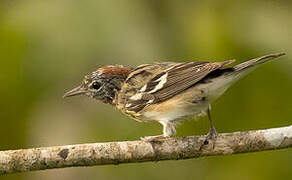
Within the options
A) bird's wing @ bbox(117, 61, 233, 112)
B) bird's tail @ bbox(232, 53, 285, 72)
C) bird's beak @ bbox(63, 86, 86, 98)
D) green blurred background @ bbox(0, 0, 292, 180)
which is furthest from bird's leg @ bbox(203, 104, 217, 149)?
bird's beak @ bbox(63, 86, 86, 98)

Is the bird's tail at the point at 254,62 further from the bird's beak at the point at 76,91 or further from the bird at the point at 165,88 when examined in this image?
the bird's beak at the point at 76,91

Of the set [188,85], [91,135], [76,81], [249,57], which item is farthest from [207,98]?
[76,81]

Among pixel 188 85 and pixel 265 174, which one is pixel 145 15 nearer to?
pixel 188 85

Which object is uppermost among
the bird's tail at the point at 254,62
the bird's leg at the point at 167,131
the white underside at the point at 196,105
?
the bird's tail at the point at 254,62

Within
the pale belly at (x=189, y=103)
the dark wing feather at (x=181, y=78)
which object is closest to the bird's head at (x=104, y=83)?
the dark wing feather at (x=181, y=78)

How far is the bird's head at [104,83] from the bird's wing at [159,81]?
129 millimetres

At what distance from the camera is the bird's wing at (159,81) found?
663 cm

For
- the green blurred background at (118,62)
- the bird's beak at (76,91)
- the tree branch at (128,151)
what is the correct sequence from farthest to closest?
the bird's beak at (76,91) < the green blurred background at (118,62) < the tree branch at (128,151)

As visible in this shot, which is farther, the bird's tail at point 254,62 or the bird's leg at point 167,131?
the bird's leg at point 167,131

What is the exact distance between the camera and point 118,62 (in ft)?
24.7

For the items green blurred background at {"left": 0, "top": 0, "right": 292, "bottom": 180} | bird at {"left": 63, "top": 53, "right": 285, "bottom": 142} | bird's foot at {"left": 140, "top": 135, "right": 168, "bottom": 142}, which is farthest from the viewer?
green blurred background at {"left": 0, "top": 0, "right": 292, "bottom": 180}

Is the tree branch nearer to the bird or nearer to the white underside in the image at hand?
the bird

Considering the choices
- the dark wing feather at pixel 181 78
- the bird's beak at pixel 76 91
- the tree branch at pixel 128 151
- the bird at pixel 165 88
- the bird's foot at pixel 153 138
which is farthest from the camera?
the bird's beak at pixel 76 91

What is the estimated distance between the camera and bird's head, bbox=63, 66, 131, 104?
295 inches
